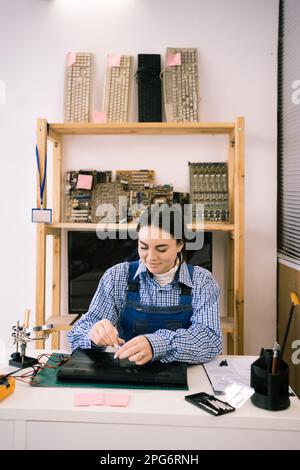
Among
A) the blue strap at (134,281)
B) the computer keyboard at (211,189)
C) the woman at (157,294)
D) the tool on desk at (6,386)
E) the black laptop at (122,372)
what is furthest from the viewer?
the computer keyboard at (211,189)

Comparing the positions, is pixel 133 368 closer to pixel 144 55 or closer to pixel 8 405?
pixel 8 405

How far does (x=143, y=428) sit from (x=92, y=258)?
70.5 inches

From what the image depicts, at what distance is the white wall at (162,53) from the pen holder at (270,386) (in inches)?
67.1

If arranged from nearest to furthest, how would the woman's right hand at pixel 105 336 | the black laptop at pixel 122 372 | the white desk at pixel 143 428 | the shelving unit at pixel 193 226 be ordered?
the white desk at pixel 143 428 < the black laptop at pixel 122 372 < the woman's right hand at pixel 105 336 < the shelving unit at pixel 193 226

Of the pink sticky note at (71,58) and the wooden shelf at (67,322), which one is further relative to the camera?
the pink sticky note at (71,58)

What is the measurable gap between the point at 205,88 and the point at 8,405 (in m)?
2.35

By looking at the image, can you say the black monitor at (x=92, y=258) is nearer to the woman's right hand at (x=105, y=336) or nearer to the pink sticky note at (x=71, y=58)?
the pink sticky note at (x=71, y=58)

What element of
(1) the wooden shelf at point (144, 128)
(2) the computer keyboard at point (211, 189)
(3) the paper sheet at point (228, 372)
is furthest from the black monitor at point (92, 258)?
(3) the paper sheet at point (228, 372)

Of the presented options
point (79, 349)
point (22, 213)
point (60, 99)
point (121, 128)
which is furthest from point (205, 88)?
point (79, 349)

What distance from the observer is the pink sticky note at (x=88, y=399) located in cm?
128

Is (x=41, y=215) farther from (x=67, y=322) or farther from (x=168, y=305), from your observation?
(x=168, y=305)

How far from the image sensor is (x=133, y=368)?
150 centimetres

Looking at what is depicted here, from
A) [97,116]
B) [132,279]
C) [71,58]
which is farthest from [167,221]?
[71,58]
